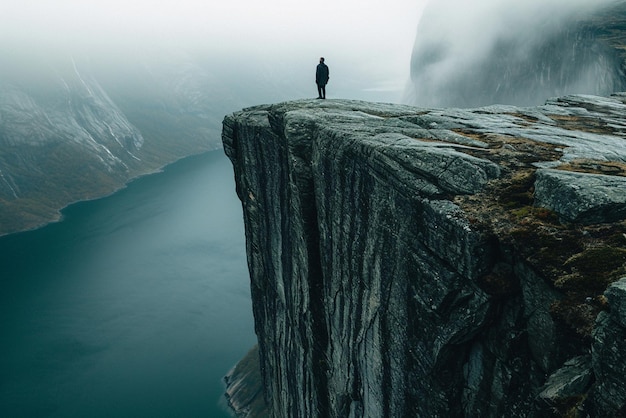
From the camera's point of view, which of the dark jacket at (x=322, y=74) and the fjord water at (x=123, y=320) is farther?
the fjord water at (x=123, y=320)

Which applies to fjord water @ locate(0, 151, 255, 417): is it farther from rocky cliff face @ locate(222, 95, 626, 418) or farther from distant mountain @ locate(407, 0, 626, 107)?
distant mountain @ locate(407, 0, 626, 107)

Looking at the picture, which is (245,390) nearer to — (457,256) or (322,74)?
(322,74)

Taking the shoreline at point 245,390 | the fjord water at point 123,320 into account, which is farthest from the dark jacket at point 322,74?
the fjord water at point 123,320

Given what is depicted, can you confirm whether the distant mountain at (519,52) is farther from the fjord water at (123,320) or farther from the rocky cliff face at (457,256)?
the fjord water at (123,320)

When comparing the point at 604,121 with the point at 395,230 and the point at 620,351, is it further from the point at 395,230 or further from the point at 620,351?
the point at 620,351

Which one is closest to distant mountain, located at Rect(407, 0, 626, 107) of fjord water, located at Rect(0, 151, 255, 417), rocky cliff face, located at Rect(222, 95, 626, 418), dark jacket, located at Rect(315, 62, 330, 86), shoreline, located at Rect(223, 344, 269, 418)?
rocky cliff face, located at Rect(222, 95, 626, 418)

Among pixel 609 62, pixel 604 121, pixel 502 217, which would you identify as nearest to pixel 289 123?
pixel 502 217
